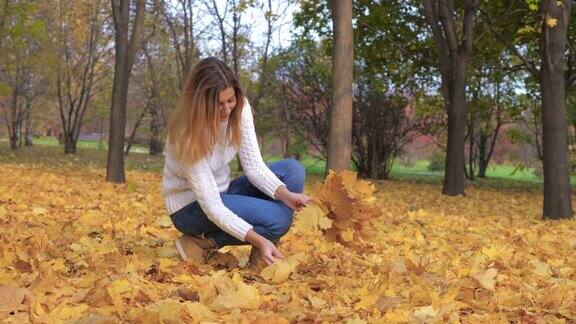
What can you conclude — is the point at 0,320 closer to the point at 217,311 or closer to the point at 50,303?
the point at 50,303

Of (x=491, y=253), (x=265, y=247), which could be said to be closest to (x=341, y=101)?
(x=491, y=253)

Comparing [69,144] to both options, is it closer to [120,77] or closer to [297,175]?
[120,77]

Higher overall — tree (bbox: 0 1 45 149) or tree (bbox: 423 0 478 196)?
tree (bbox: 0 1 45 149)

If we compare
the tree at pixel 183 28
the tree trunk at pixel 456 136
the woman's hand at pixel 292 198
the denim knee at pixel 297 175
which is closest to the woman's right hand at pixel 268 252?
the woman's hand at pixel 292 198

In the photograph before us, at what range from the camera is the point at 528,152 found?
114 feet

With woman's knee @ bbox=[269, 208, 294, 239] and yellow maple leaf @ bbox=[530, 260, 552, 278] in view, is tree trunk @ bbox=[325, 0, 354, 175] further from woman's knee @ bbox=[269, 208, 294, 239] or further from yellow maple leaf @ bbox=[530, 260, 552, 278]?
woman's knee @ bbox=[269, 208, 294, 239]

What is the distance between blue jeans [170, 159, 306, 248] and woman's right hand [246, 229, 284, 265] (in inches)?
6.0

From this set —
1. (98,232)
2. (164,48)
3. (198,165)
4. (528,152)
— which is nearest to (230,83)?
(198,165)

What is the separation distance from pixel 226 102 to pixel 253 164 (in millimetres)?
397

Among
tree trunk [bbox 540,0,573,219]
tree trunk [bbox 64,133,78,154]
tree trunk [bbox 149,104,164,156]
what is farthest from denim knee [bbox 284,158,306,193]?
tree trunk [bbox 149,104,164,156]

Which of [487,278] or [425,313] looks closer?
[425,313]

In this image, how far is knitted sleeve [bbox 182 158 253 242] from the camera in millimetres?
3170

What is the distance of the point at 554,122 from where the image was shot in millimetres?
8375

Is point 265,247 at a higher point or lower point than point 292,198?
lower
